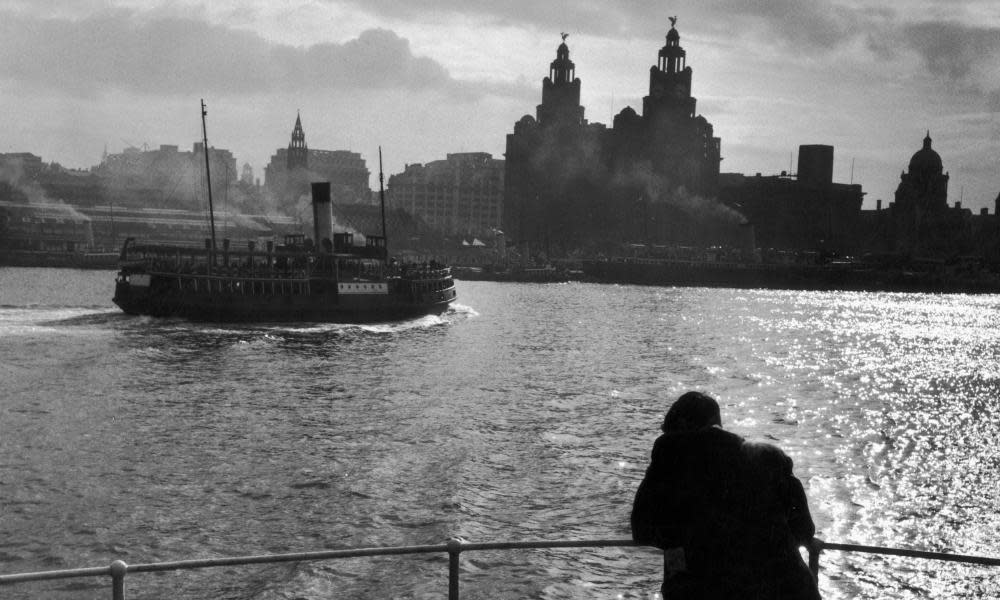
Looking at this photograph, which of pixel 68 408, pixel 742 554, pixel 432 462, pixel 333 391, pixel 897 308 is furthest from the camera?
pixel 897 308

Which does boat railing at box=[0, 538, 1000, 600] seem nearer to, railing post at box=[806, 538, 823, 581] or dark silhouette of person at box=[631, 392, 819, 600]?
railing post at box=[806, 538, 823, 581]

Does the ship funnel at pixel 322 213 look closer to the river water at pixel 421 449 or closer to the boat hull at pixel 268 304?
the boat hull at pixel 268 304

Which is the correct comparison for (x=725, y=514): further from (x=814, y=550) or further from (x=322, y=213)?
(x=322, y=213)

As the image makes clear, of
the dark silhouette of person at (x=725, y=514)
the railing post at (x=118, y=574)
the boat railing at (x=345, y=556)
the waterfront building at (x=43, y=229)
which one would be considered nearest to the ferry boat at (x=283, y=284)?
the boat railing at (x=345, y=556)

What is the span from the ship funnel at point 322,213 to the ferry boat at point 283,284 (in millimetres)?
80

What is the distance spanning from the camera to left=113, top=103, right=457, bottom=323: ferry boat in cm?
5931

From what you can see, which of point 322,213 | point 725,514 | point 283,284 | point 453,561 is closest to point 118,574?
point 453,561

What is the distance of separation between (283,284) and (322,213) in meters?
10.2

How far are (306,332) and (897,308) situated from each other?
3393 inches

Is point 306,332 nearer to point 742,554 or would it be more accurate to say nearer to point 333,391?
point 333,391

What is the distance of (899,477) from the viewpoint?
88.5 ft

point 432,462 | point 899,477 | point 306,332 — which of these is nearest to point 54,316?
point 306,332

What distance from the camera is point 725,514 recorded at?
5500 millimetres

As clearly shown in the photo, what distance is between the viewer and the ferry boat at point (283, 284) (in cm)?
5931
